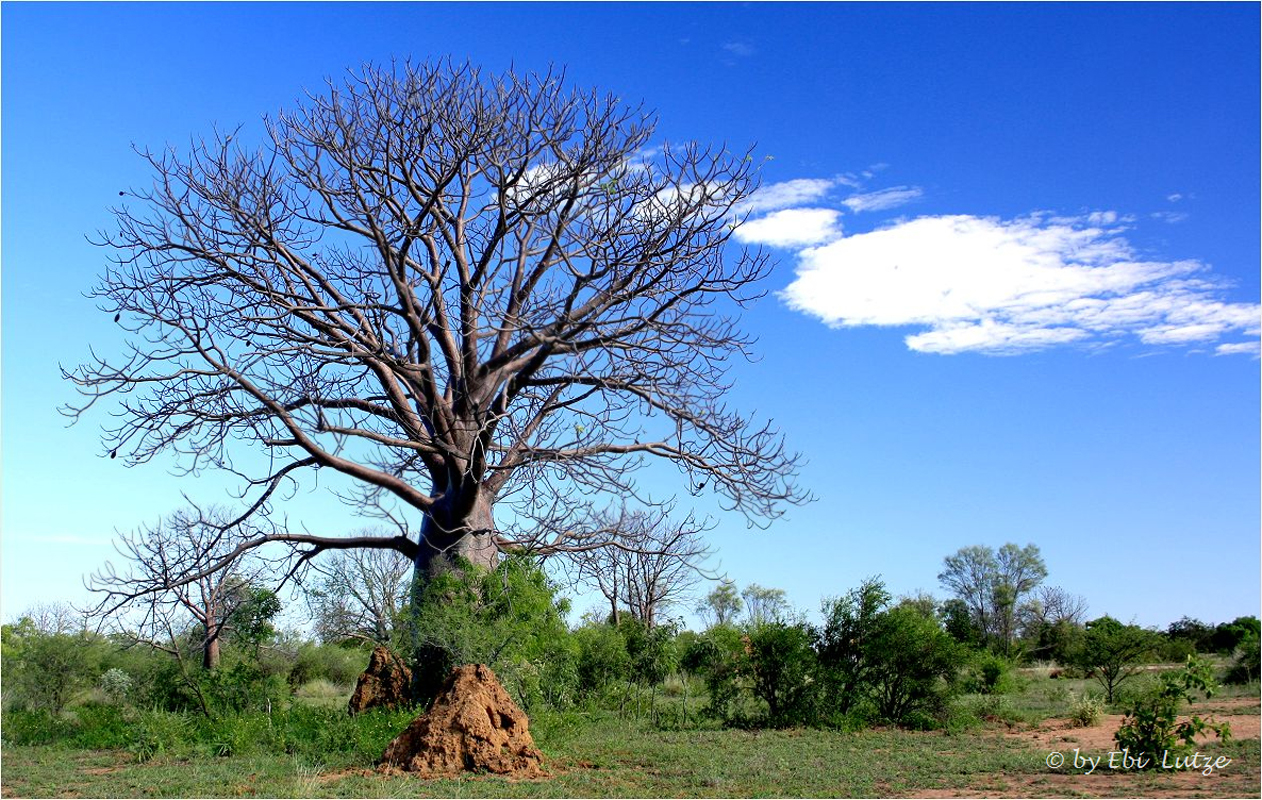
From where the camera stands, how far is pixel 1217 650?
123ft

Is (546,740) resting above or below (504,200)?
below

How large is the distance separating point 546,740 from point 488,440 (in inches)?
144

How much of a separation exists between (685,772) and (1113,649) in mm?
13597

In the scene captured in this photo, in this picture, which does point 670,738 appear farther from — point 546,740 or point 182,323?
point 182,323

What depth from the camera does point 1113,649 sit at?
20.1m

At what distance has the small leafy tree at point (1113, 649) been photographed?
788 inches

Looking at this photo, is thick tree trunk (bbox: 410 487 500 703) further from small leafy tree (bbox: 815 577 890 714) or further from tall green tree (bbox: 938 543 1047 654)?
tall green tree (bbox: 938 543 1047 654)

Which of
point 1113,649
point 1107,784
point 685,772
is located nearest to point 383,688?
point 685,772

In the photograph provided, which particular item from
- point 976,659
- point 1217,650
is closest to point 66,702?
point 976,659

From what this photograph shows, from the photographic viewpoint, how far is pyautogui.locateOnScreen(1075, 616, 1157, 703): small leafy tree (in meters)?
20.0

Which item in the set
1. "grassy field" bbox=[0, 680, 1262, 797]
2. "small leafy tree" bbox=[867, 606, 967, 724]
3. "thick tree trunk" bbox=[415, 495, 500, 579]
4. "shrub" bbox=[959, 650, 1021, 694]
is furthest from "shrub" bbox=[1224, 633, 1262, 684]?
"thick tree trunk" bbox=[415, 495, 500, 579]

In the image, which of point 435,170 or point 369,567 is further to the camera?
point 369,567

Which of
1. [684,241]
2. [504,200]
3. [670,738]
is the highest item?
[504,200]

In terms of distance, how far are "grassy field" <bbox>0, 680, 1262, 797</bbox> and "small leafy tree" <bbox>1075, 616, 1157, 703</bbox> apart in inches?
303
